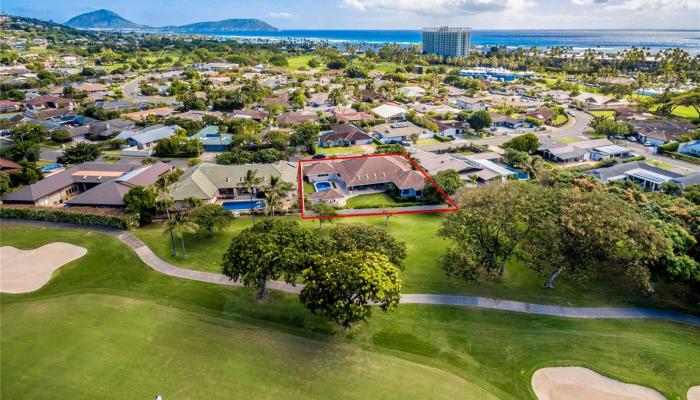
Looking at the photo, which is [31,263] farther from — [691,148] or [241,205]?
[691,148]

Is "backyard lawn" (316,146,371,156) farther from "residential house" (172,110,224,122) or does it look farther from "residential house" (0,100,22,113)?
"residential house" (0,100,22,113)

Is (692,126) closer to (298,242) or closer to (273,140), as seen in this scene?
(273,140)

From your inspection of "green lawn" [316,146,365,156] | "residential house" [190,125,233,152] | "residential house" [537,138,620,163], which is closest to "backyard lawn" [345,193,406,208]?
"green lawn" [316,146,365,156]

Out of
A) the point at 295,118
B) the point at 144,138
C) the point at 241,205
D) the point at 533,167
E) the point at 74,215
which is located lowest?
the point at 241,205

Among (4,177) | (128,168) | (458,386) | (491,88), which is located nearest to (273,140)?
(128,168)

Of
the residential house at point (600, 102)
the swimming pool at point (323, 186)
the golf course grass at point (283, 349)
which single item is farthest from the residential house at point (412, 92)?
the golf course grass at point (283, 349)

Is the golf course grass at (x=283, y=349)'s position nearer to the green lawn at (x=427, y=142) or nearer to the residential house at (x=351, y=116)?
the green lawn at (x=427, y=142)

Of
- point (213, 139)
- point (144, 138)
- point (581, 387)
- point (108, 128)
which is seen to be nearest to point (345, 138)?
point (213, 139)
